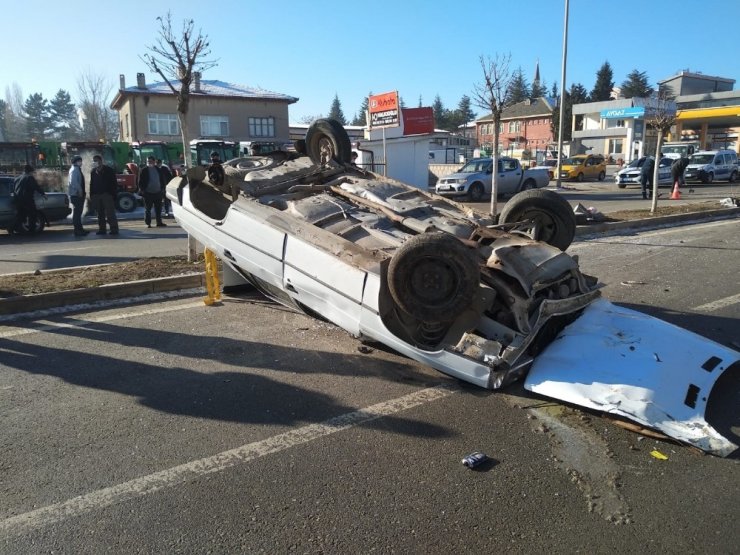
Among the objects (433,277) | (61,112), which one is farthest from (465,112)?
(433,277)

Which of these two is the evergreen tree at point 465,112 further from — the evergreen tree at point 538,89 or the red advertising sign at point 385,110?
the red advertising sign at point 385,110

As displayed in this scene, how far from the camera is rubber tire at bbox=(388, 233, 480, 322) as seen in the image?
400 cm

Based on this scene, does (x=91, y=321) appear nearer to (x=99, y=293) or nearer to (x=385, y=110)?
(x=99, y=293)

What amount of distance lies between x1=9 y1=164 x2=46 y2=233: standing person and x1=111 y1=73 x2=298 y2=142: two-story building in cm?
2608

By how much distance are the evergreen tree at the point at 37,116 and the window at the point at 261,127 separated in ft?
175

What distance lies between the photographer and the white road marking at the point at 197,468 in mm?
2773

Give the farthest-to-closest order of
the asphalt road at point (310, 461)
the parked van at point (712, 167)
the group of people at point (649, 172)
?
the parked van at point (712, 167) < the group of people at point (649, 172) < the asphalt road at point (310, 461)

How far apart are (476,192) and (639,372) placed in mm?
18159

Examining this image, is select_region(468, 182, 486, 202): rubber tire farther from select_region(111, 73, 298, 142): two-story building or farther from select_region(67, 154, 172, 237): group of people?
select_region(111, 73, 298, 142): two-story building

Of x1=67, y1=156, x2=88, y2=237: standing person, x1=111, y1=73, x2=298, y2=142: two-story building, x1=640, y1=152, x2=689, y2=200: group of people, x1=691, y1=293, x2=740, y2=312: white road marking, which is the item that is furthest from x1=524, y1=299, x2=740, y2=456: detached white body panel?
x1=111, y1=73, x2=298, y2=142: two-story building

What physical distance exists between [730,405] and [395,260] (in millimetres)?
2513

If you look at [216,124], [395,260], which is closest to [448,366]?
[395,260]

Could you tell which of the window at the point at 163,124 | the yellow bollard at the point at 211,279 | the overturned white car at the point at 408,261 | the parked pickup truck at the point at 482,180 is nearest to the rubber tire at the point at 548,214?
the overturned white car at the point at 408,261

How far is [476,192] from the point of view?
21406mm
